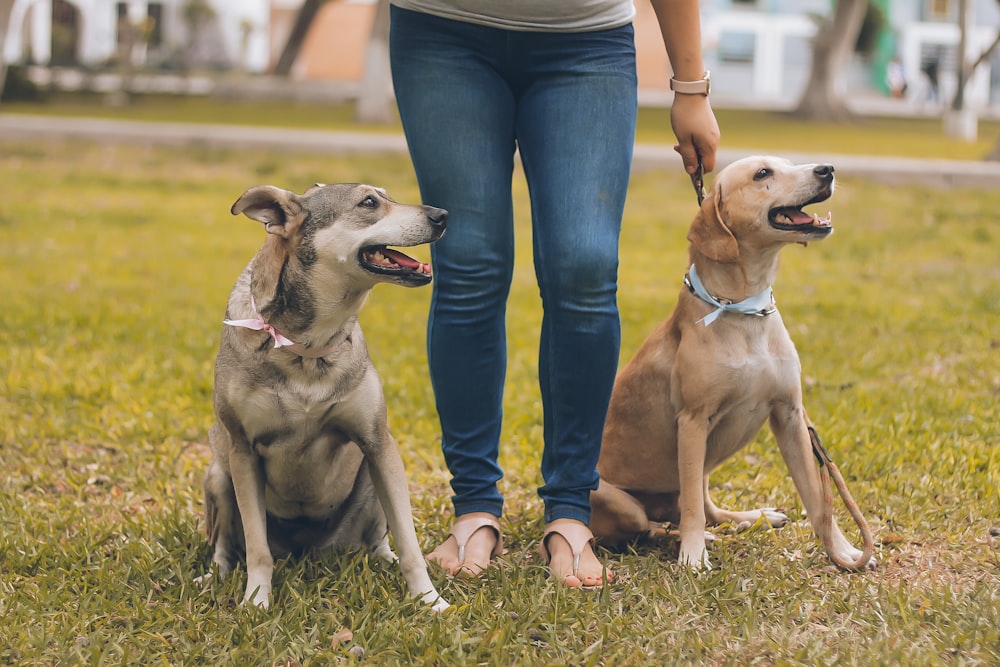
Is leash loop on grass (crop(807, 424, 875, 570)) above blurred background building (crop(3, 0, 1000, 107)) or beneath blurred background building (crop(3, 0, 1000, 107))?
above

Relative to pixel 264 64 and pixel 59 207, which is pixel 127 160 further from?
pixel 264 64

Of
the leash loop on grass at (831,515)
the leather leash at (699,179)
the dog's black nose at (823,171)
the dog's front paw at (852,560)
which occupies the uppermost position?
the dog's black nose at (823,171)

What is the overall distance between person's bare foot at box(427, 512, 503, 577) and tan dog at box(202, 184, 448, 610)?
0.21 m

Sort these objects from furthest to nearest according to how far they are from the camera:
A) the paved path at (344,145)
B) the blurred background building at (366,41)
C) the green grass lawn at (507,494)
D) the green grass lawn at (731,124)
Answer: the blurred background building at (366,41)
the green grass lawn at (731,124)
the paved path at (344,145)
the green grass lawn at (507,494)

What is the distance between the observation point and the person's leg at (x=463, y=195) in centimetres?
343

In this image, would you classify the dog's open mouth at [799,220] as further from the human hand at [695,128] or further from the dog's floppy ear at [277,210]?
the dog's floppy ear at [277,210]

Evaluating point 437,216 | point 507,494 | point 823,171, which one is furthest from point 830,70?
point 437,216

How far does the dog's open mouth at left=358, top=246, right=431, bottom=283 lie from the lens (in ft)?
10.4

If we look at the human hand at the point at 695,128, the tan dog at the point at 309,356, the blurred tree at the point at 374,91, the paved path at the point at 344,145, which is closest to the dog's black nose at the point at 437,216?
the tan dog at the point at 309,356

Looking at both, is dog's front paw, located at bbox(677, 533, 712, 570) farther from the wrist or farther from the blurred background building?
the blurred background building

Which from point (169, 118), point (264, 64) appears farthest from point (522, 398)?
point (264, 64)

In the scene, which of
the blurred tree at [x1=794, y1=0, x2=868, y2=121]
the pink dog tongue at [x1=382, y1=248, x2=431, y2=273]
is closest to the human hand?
the pink dog tongue at [x1=382, y1=248, x2=431, y2=273]

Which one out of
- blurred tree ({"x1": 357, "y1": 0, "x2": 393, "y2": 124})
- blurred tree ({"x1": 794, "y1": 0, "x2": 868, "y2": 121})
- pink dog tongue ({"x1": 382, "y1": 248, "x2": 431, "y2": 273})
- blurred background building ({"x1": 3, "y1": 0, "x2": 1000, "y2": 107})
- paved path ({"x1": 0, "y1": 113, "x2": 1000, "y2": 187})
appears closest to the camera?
pink dog tongue ({"x1": 382, "y1": 248, "x2": 431, "y2": 273})

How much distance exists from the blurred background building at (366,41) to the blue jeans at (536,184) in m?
30.8
